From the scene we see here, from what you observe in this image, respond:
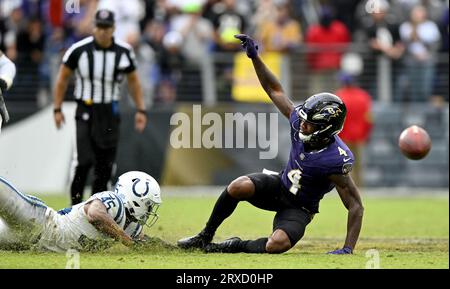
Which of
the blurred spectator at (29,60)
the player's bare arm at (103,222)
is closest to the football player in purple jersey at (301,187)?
the player's bare arm at (103,222)

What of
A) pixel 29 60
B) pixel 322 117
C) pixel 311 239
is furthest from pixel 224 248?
pixel 29 60

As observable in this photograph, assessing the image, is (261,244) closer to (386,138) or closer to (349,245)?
(349,245)

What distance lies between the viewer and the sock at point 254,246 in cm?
880

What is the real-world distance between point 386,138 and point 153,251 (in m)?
9.80

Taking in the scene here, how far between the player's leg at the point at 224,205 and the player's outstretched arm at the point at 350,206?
0.77m

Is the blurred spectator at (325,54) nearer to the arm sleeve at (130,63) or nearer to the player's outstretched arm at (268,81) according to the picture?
the arm sleeve at (130,63)

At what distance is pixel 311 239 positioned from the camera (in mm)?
11000

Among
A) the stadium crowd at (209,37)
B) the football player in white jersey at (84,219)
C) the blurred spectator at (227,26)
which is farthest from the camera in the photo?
the blurred spectator at (227,26)

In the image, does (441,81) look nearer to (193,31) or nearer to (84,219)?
(193,31)

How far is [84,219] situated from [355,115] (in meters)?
9.11

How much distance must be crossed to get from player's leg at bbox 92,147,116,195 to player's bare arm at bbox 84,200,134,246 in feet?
10.2

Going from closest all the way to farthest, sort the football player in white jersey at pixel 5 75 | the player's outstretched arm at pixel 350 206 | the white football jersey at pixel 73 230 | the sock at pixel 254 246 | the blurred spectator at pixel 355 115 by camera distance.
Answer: the white football jersey at pixel 73 230 → the player's outstretched arm at pixel 350 206 → the sock at pixel 254 246 → the football player in white jersey at pixel 5 75 → the blurred spectator at pixel 355 115

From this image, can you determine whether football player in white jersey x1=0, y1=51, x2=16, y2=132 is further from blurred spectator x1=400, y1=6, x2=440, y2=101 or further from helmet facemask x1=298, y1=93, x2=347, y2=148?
blurred spectator x1=400, y1=6, x2=440, y2=101

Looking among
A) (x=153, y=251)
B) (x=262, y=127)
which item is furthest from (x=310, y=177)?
(x=262, y=127)
